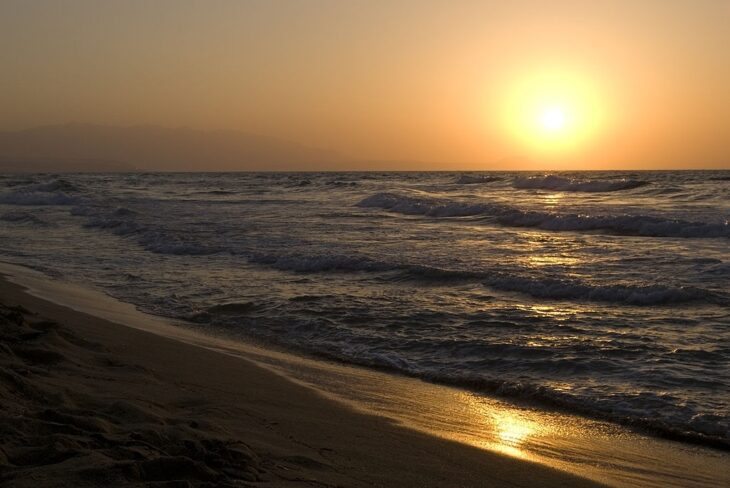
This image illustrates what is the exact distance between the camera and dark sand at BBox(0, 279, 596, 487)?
342cm

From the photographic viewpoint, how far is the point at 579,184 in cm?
5138

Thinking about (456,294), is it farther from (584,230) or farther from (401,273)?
(584,230)

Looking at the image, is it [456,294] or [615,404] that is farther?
[456,294]

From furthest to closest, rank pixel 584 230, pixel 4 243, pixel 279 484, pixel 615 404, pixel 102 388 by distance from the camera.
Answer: pixel 584 230
pixel 4 243
pixel 615 404
pixel 102 388
pixel 279 484

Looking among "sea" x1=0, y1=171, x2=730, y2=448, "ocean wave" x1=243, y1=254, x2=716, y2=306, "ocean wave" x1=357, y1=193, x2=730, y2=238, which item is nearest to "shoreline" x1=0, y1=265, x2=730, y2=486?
"sea" x1=0, y1=171, x2=730, y2=448

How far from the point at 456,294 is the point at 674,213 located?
57.6 feet

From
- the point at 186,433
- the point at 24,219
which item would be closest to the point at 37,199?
the point at 24,219

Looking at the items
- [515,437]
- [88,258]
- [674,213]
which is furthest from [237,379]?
[674,213]

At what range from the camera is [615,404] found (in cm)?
604

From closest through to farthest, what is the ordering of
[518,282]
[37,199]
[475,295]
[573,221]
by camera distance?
[475,295] < [518,282] < [573,221] < [37,199]

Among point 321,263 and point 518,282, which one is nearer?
point 518,282

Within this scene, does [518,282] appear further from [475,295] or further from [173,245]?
[173,245]

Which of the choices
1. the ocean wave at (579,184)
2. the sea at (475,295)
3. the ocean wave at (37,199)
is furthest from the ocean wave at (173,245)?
the ocean wave at (579,184)

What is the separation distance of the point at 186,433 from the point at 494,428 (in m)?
2.46
